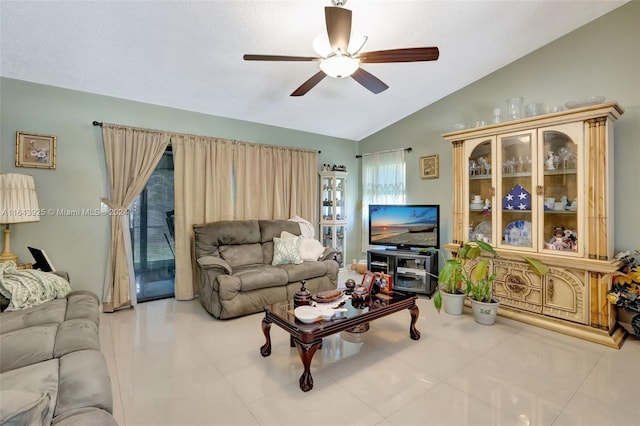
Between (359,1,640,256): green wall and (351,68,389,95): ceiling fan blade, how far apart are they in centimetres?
208

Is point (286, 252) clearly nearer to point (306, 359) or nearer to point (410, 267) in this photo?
point (410, 267)

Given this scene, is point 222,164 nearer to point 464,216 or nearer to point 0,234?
point 0,234

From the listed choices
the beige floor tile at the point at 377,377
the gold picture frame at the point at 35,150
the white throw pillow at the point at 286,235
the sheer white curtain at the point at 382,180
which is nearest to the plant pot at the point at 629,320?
the beige floor tile at the point at 377,377

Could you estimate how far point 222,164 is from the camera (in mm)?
4227

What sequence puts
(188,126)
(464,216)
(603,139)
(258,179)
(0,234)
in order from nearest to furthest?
(603,139) → (0,234) → (464,216) → (188,126) → (258,179)

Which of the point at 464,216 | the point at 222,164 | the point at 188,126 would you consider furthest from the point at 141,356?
the point at 464,216

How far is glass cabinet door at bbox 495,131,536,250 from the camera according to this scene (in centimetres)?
326

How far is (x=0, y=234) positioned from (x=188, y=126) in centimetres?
218

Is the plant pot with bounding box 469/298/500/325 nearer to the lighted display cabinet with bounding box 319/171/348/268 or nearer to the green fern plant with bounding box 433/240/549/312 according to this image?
the green fern plant with bounding box 433/240/549/312

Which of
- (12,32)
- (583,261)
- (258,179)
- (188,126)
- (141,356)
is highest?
(12,32)

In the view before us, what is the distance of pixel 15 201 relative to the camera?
2.62 meters

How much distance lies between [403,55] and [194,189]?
9.90ft

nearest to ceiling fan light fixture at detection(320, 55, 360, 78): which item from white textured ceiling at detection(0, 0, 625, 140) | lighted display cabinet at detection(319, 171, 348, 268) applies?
white textured ceiling at detection(0, 0, 625, 140)

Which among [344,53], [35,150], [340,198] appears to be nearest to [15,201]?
[35,150]
